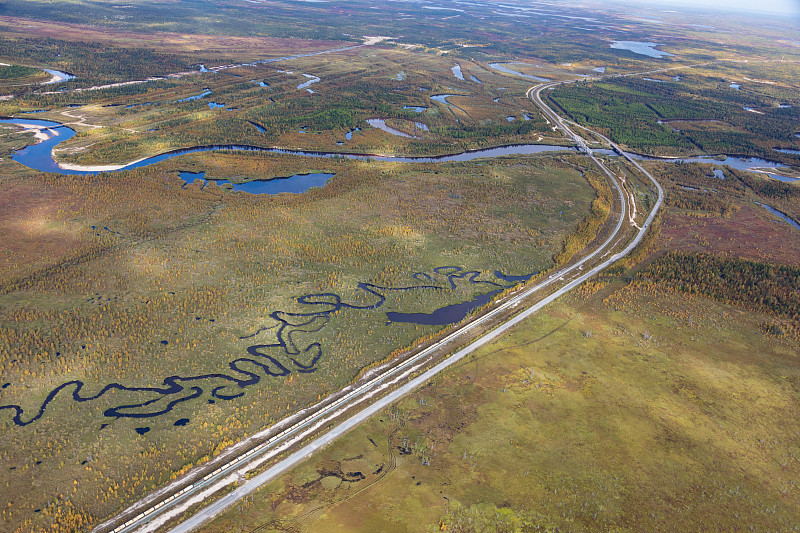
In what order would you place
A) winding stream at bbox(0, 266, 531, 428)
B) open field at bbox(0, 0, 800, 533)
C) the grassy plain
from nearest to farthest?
open field at bbox(0, 0, 800, 533), the grassy plain, winding stream at bbox(0, 266, 531, 428)

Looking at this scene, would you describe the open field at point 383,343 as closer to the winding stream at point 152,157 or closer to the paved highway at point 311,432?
the paved highway at point 311,432

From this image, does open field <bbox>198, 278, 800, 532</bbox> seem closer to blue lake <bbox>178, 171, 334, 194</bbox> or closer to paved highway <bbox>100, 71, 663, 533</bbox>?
paved highway <bbox>100, 71, 663, 533</bbox>

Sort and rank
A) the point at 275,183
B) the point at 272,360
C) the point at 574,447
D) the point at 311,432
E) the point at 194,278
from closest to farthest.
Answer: the point at 311,432, the point at 574,447, the point at 272,360, the point at 194,278, the point at 275,183

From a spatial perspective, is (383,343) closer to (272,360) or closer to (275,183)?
(272,360)

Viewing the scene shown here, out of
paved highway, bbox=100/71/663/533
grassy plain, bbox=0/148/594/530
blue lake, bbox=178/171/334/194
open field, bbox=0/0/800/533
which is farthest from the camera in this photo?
blue lake, bbox=178/171/334/194

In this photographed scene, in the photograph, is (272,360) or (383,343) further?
(383,343)

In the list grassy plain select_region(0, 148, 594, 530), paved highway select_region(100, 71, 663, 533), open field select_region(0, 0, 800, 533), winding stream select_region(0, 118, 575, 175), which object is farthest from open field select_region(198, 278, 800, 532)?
winding stream select_region(0, 118, 575, 175)

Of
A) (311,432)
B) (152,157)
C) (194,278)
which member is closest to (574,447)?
(311,432)

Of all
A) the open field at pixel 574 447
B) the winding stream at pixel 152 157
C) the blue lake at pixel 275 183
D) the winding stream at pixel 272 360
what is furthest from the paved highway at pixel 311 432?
the winding stream at pixel 152 157

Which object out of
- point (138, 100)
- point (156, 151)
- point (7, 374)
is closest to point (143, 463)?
point (7, 374)

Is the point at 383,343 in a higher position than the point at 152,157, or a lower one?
lower

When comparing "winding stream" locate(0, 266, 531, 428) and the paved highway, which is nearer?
the paved highway

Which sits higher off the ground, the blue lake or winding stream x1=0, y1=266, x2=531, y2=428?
the blue lake
